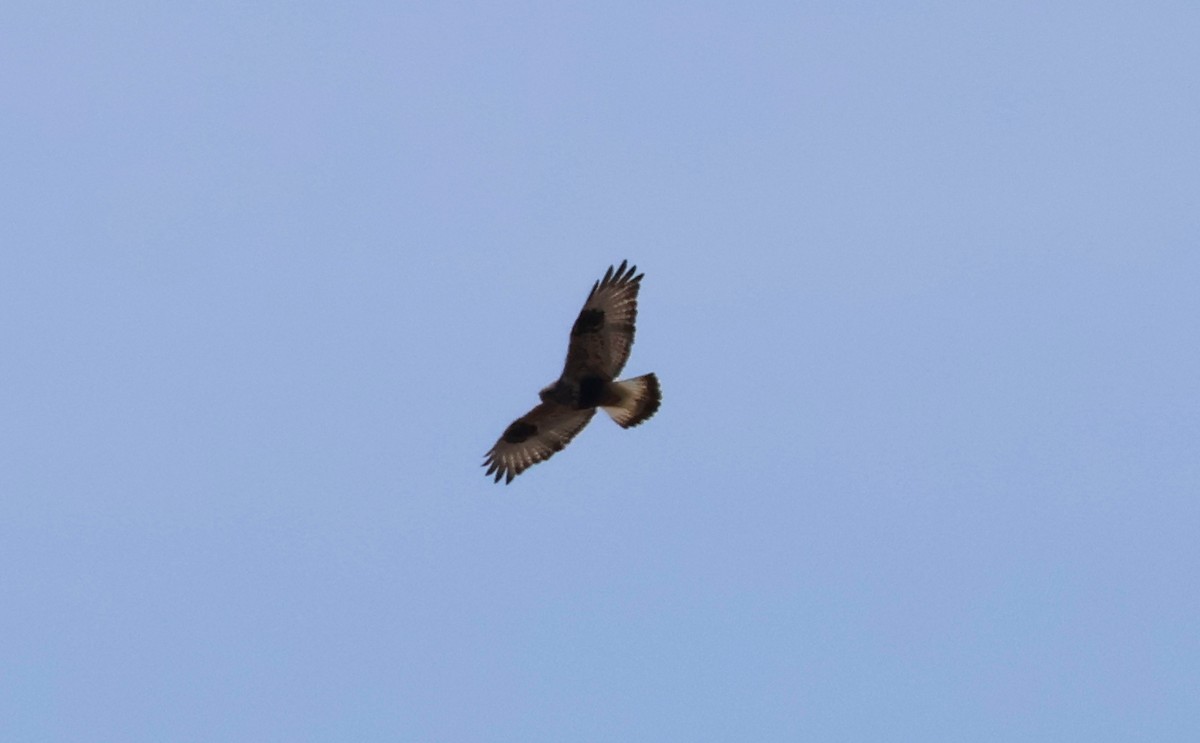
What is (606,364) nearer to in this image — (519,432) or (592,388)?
(592,388)

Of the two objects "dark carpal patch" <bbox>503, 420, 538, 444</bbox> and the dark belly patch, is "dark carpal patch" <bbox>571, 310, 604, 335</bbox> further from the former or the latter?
"dark carpal patch" <bbox>503, 420, 538, 444</bbox>

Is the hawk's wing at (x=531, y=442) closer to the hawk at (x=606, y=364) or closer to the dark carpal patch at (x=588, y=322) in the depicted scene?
the hawk at (x=606, y=364)

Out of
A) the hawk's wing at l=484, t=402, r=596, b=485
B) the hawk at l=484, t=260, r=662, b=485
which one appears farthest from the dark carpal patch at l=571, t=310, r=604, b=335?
the hawk's wing at l=484, t=402, r=596, b=485

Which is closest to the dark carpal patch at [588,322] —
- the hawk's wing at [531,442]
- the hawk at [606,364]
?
the hawk at [606,364]

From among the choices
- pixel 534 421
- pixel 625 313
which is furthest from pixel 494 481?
pixel 625 313

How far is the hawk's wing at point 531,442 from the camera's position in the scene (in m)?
22.8

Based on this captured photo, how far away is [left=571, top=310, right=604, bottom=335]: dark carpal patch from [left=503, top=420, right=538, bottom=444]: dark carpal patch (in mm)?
1369

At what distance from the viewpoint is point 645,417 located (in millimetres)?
22203

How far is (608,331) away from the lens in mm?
22125

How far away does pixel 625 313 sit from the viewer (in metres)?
22.2

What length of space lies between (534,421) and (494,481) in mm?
884

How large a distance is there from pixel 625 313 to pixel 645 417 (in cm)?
114

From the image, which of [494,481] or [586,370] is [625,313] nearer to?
[586,370]

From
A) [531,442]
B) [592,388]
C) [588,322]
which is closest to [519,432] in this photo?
[531,442]
